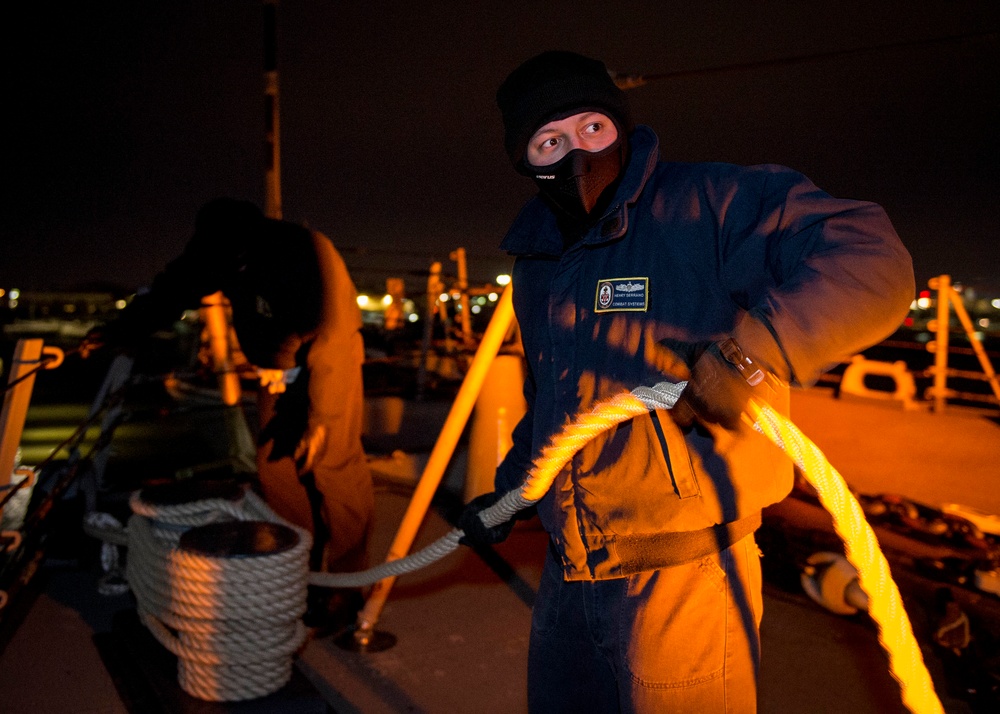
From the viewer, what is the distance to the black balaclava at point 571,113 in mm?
1816

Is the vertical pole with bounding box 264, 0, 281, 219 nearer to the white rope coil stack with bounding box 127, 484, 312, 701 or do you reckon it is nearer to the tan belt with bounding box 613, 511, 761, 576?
the white rope coil stack with bounding box 127, 484, 312, 701

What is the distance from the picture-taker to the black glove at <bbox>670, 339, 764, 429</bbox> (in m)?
1.30

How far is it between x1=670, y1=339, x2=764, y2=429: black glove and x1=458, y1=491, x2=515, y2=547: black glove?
3.45ft

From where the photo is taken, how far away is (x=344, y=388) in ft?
12.3

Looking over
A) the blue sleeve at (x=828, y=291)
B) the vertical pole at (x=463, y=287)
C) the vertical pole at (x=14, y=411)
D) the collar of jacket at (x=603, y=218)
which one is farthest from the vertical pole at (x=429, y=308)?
the blue sleeve at (x=828, y=291)

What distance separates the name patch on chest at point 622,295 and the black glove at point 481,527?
815mm

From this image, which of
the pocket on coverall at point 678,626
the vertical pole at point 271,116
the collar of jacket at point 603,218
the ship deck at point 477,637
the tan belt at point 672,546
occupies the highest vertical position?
the vertical pole at point 271,116

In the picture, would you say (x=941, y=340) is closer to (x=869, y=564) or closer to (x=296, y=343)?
(x=296, y=343)

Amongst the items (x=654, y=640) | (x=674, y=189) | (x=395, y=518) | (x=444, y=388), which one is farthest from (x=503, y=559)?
(x=444, y=388)

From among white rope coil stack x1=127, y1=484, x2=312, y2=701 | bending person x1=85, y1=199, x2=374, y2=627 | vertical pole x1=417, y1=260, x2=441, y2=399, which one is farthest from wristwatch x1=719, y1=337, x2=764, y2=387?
vertical pole x1=417, y1=260, x2=441, y2=399

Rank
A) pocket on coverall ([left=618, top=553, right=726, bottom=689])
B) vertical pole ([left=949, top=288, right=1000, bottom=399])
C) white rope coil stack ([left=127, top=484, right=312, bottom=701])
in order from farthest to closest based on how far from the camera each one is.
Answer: vertical pole ([left=949, top=288, right=1000, bottom=399])
white rope coil stack ([left=127, top=484, right=312, bottom=701])
pocket on coverall ([left=618, top=553, right=726, bottom=689])

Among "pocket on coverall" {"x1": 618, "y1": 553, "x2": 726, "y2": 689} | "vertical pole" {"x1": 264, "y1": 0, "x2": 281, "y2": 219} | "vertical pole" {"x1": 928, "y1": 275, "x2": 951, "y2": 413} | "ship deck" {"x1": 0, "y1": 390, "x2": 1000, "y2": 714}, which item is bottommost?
"ship deck" {"x1": 0, "y1": 390, "x2": 1000, "y2": 714}

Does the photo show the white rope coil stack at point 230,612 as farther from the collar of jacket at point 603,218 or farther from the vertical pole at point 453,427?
the collar of jacket at point 603,218

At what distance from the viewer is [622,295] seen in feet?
5.60
